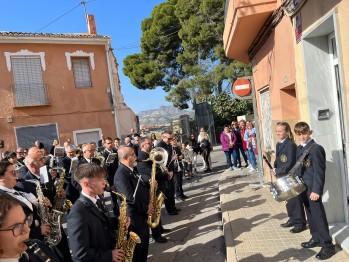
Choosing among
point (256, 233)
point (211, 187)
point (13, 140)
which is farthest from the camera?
point (13, 140)

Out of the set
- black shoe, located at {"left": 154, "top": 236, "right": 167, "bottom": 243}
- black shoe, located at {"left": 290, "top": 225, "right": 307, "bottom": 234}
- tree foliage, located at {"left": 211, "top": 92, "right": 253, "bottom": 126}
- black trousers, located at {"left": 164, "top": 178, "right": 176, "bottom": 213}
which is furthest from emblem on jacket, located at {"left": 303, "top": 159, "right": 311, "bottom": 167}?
tree foliage, located at {"left": 211, "top": 92, "right": 253, "bottom": 126}

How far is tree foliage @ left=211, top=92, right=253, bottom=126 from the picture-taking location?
25.6 m

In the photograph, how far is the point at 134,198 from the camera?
14.8 feet

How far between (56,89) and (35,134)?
2679 mm

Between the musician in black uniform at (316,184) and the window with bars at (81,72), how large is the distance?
15.6 m

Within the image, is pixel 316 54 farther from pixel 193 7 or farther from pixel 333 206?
pixel 193 7

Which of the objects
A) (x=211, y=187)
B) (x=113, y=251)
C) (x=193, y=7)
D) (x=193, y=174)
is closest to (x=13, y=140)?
(x=193, y=174)

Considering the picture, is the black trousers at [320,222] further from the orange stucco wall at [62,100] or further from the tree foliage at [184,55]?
the tree foliage at [184,55]

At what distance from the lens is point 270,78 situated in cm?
742

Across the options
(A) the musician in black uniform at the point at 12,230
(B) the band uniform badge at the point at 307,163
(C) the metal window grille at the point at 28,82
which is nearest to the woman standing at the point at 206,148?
(B) the band uniform badge at the point at 307,163

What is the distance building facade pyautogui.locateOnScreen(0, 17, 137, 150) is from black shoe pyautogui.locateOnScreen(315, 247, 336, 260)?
1543cm

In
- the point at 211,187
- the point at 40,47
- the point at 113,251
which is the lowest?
the point at 211,187

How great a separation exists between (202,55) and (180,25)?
437cm

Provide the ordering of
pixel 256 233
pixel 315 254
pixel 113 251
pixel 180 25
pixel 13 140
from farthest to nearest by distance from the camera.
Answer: pixel 180 25 → pixel 13 140 → pixel 256 233 → pixel 315 254 → pixel 113 251
